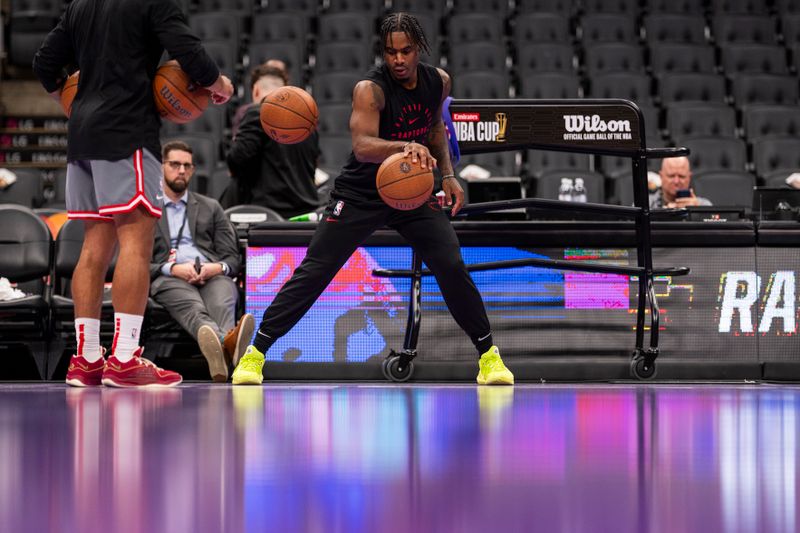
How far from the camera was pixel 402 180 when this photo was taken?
11.8 ft

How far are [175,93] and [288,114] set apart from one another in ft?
1.39

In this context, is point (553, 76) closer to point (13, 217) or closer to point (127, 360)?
point (13, 217)

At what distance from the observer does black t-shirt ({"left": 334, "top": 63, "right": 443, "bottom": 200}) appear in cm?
387

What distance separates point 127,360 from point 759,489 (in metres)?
2.79

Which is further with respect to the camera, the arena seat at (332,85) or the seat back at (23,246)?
the arena seat at (332,85)

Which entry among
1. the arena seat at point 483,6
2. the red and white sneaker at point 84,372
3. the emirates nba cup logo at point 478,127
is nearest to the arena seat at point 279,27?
the arena seat at point 483,6

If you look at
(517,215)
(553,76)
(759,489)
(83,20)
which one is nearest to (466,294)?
(517,215)

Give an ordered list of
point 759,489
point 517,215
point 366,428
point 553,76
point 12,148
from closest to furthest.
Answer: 1. point 759,489
2. point 366,428
3. point 517,215
4. point 553,76
5. point 12,148

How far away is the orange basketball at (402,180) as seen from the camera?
3578mm

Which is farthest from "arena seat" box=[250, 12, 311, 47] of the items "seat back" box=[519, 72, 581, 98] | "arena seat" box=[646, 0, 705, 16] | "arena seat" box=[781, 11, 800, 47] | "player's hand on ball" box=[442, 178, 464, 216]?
"player's hand on ball" box=[442, 178, 464, 216]

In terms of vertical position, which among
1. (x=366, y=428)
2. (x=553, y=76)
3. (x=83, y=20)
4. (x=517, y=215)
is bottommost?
(x=366, y=428)

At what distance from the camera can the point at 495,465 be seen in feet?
5.19

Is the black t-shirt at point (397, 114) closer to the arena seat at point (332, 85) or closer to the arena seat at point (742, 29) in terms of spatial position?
the arena seat at point (332, 85)

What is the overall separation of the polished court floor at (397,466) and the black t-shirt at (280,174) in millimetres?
2797
